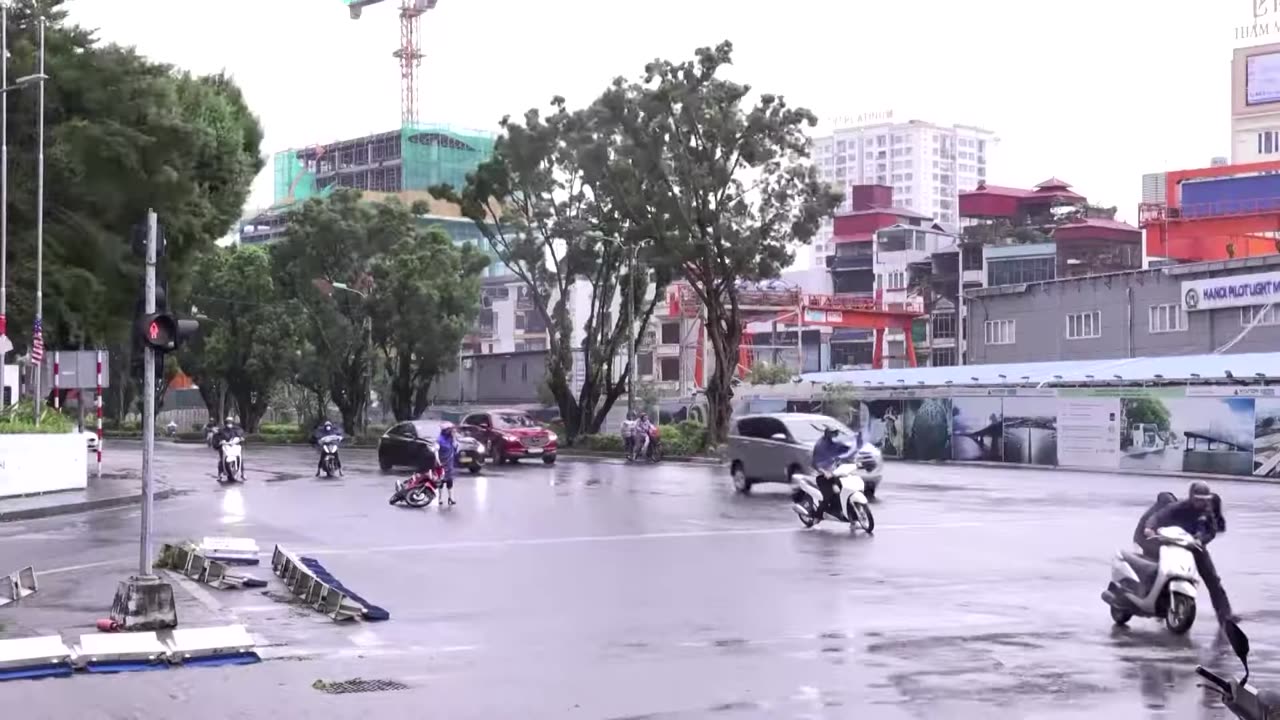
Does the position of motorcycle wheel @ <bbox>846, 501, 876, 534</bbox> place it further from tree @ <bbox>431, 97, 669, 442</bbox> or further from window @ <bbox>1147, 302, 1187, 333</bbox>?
window @ <bbox>1147, 302, 1187, 333</bbox>

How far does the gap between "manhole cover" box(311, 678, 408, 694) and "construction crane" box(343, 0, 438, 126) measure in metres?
148

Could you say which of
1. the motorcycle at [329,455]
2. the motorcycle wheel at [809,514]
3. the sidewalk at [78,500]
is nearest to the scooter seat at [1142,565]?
the motorcycle wheel at [809,514]

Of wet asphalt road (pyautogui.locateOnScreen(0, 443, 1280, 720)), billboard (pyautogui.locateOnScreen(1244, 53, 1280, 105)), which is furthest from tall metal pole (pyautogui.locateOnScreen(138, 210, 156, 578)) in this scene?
billboard (pyautogui.locateOnScreen(1244, 53, 1280, 105))

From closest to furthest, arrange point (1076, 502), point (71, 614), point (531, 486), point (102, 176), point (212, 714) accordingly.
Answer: point (212, 714)
point (71, 614)
point (1076, 502)
point (531, 486)
point (102, 176)

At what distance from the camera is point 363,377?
68.7 meters

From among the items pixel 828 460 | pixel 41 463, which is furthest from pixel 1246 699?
pixel 41 463

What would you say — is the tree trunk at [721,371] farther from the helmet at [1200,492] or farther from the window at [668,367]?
the window at [668,367]

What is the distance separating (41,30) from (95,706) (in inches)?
1132

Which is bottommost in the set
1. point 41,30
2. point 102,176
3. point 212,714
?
point 212,714

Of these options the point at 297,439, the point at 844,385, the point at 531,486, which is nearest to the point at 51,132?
the point at 531,486

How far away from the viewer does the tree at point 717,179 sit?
49.7 meters

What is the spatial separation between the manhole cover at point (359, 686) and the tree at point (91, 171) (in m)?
29.0

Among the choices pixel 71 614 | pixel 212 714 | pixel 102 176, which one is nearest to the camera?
pixel 212 714

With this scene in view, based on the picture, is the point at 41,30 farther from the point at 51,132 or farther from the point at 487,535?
the point at 487,535
